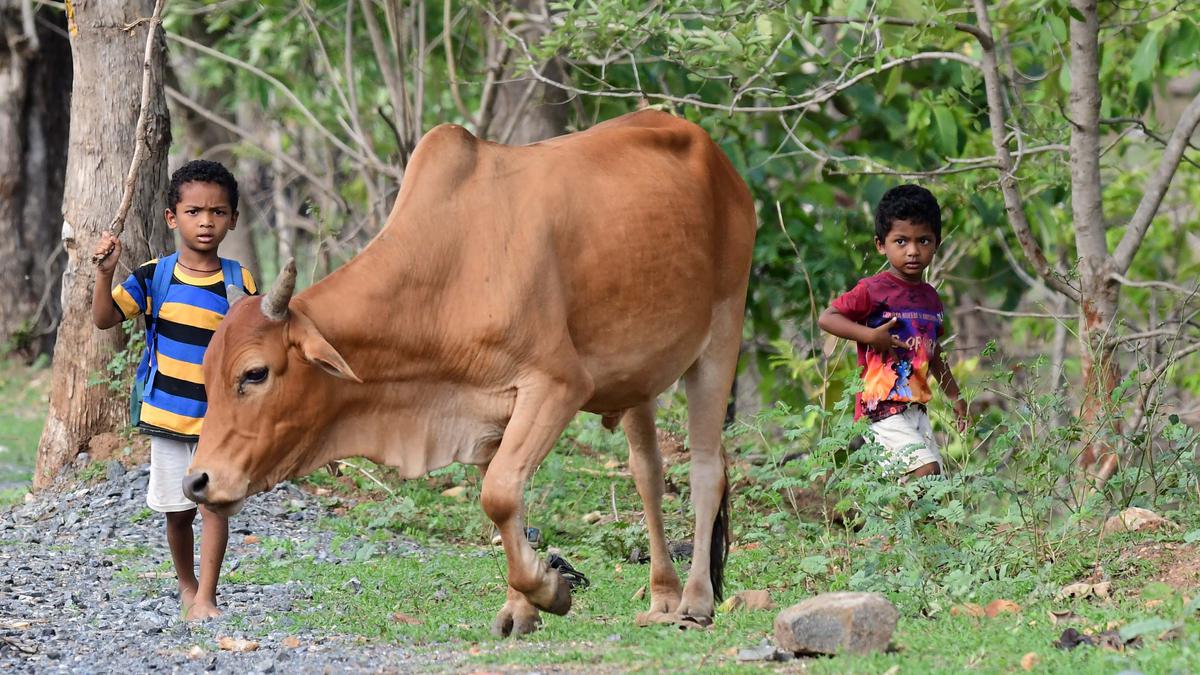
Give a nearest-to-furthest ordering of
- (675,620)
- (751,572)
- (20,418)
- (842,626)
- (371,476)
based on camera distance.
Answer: (842,626), (675,620), (751,572), (371,476), (20,418)

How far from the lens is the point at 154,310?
17.2 ft

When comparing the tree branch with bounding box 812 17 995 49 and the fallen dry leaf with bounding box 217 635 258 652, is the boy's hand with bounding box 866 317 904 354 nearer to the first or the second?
the tree branch with bounding box 812 17 995 49

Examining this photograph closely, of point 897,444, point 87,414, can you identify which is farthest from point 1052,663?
point 87,414

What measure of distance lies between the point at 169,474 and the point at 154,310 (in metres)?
0.55

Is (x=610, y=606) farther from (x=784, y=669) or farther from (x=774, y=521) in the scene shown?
(x=784, y=669)

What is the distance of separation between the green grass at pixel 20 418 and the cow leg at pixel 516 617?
3817 millimetres

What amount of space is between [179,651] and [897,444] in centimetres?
255

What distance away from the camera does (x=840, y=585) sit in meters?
5.12

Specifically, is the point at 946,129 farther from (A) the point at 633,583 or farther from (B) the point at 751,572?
(A) the point at 633,583

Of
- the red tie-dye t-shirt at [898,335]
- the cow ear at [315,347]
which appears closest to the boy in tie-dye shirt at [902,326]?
the red tie-dye t-shirt at [898,335]

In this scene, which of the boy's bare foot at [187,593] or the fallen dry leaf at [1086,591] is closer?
the fallen dry leaf at [1086,591]

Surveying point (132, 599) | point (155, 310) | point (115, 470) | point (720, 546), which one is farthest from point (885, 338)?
point (115, 470)

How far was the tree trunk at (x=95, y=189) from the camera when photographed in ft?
23.4

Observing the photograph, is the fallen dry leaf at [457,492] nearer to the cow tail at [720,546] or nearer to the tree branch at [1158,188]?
the cow tail at [720,546]
